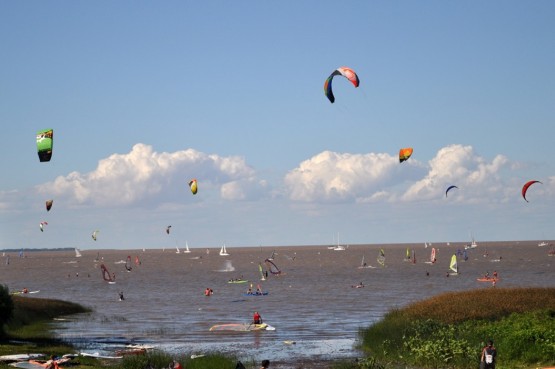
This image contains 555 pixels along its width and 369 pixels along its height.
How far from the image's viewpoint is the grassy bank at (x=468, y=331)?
32.2 metres

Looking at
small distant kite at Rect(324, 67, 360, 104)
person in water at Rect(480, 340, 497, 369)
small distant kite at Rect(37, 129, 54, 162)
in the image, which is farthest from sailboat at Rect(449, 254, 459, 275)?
person in water at Rect(480, 340, 497, 369)

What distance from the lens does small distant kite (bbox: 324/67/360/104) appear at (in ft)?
130

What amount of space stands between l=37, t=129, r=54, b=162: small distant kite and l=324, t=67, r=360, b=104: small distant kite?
14.3 metres

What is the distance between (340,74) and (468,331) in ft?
44.7

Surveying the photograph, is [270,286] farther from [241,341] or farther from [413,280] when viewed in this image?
[241,341]

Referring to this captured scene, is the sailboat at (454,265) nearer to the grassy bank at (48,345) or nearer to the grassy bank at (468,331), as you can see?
the grassy bank at (48,345)

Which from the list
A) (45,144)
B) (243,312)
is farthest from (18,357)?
(243,312)

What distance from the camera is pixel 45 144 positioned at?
4312cm

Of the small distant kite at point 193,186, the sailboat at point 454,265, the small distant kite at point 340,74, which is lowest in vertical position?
the sailboat at point 454,265

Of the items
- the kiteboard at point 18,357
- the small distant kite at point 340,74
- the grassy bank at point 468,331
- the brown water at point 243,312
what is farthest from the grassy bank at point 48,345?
the small distant kite at point 340,74

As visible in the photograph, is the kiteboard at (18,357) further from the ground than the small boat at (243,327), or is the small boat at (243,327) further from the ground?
the kiteboard at (18,357)

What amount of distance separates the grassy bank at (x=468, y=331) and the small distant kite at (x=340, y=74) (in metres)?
11.6

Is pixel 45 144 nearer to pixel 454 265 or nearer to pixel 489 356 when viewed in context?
pixel 489 356

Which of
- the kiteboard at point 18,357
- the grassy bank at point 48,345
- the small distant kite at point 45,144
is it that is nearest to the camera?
the grassy bank at point 48,345
